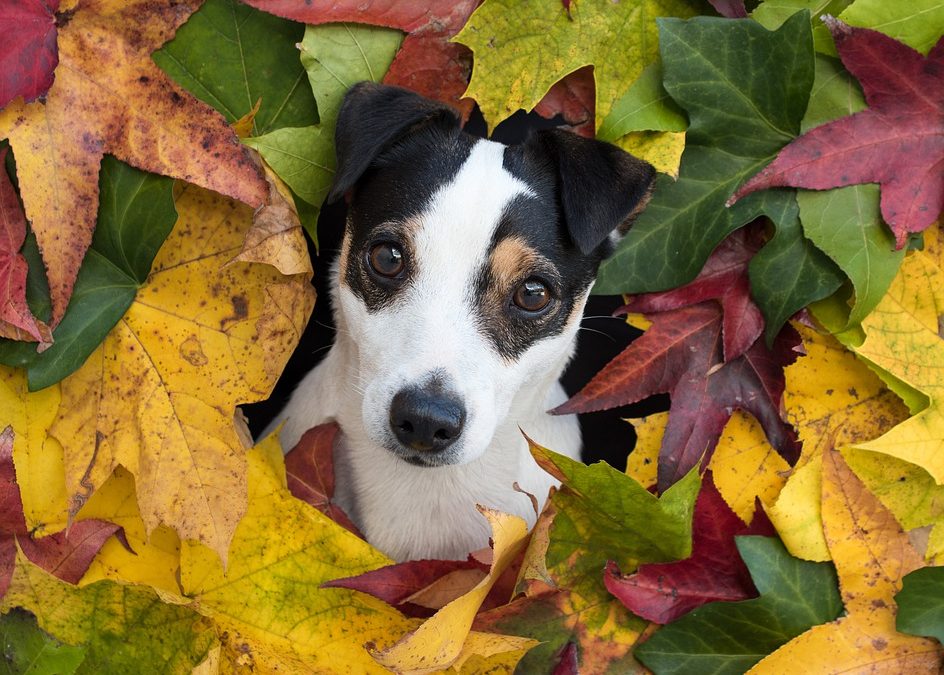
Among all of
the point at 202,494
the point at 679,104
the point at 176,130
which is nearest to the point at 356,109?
the point at 176,130

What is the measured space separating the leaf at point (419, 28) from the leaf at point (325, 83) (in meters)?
0.03

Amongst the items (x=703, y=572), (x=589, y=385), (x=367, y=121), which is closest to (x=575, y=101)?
(x=367, y=121)

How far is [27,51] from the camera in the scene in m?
1.71

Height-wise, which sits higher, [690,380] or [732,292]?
[732,292]

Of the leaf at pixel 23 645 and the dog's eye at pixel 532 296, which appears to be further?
the dog's eye at pixel 532 296

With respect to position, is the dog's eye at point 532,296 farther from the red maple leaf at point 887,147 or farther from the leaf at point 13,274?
the leaf at point 13,274

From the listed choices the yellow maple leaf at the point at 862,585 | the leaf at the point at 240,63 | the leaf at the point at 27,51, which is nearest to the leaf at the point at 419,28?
the leaf at the point at 240,63

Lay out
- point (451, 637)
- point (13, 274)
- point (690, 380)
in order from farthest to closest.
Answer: point (690, 380) → point (13, 274) → point (451, 637)

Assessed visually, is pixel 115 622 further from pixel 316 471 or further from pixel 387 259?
pixel 387 259

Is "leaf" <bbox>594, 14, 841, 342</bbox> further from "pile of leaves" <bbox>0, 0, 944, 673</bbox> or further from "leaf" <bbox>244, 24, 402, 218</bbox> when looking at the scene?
"leaf" <bbox>244, 24, 402, 218</bbox>

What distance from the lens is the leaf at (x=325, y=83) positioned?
1858mm

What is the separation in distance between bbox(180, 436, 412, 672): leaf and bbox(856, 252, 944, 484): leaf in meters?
0.93

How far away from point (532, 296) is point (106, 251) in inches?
31.6

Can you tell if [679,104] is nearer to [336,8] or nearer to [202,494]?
[336,8]
